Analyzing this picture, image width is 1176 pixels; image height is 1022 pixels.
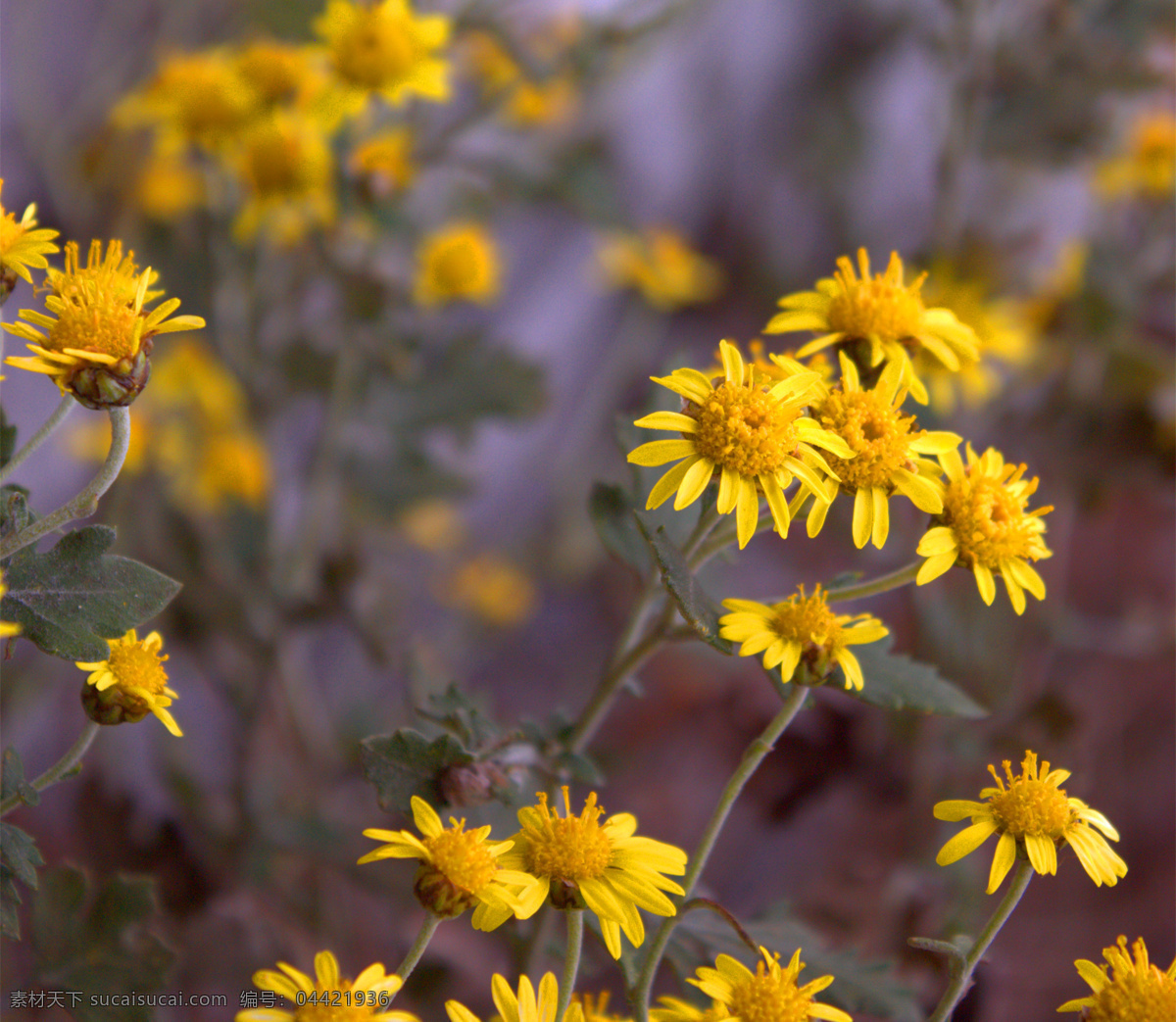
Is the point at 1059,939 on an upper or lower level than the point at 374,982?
upper

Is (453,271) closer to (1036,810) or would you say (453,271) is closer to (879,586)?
(879,586)

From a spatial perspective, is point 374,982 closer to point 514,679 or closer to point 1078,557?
point 514,679

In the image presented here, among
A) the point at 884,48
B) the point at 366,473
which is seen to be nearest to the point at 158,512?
the point at 366,473

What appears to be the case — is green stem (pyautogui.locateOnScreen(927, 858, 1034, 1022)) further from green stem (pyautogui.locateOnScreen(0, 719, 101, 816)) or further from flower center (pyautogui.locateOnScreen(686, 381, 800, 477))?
green stem (pyautogui.locateOnScreen(0, 719, 101, 816))

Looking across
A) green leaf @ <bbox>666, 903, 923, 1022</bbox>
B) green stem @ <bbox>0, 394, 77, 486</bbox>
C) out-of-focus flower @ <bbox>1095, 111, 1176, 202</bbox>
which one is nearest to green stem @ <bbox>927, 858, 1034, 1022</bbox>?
green leaf @ <bbox>666, 903, 923, 1022</bbox>

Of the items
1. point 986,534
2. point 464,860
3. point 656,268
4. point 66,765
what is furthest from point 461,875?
point 656,268

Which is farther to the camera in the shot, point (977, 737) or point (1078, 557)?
point (1078, 557)
